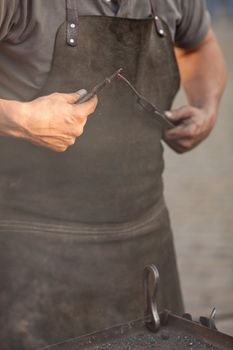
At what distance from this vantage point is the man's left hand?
2.68 meters

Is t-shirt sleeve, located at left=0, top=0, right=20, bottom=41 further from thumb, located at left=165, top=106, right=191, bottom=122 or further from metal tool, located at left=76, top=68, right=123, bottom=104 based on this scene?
thumb, located at left=165, top=106, right=191, bottom=122

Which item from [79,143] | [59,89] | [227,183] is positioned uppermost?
[59,89]

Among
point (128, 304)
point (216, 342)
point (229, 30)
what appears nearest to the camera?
point (216, 342)

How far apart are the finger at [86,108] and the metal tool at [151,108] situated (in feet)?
0.43

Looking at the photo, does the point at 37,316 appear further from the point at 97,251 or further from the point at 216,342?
the point at 216,342

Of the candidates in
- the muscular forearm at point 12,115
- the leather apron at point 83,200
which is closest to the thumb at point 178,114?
the leather apron at point 83,200

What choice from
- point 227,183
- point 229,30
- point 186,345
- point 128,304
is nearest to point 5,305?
point 128,304

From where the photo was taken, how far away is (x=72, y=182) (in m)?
2.35

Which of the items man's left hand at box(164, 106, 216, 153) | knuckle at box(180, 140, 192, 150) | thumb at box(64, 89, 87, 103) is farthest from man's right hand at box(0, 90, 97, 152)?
knuckle at box(180, 140, 192, 150)

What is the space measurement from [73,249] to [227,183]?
4526mm

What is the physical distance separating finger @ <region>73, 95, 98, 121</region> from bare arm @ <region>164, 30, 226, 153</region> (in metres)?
0.61

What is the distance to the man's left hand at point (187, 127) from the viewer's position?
2.68m

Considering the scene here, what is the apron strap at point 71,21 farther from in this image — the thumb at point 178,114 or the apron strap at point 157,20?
the thumb at point 178,114

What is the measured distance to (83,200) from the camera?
2.37 metres
